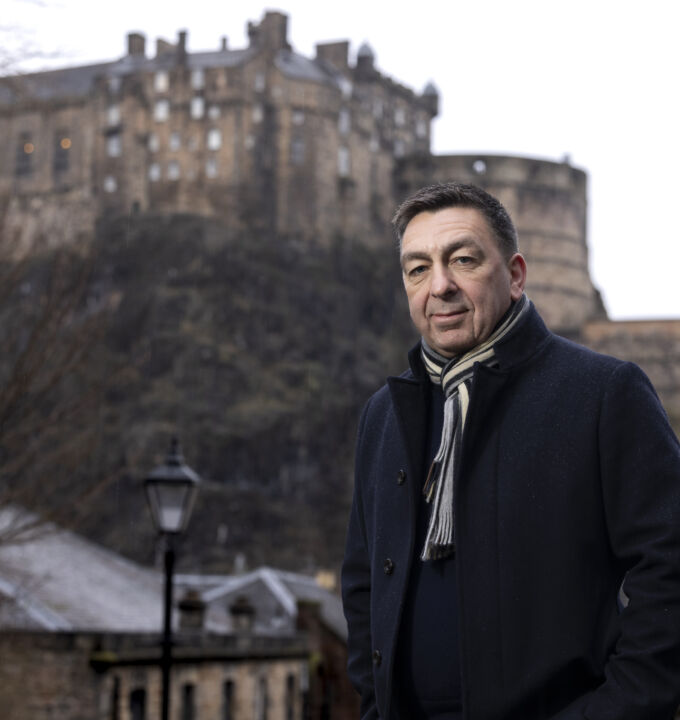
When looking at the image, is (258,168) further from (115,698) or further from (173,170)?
(115,698)

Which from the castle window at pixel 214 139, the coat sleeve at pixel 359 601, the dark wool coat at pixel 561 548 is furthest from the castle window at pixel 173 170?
the dark wool coat at pixel 561 548

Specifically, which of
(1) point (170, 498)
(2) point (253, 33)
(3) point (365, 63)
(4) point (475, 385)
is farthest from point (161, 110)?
(4) point (475, 385)

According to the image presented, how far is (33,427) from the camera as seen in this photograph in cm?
1251

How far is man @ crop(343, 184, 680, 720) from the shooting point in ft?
8.22

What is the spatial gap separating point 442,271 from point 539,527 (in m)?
0.58

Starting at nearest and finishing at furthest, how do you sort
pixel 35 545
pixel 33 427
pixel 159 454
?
pixel 33 427, pixel 35 545, pixel 159 454

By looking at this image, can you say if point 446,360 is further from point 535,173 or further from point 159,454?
point 535,173

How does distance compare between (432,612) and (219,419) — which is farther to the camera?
(219,419)

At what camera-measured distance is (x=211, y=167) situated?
67.4 metres

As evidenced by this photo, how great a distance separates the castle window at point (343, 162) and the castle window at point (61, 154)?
1416cm

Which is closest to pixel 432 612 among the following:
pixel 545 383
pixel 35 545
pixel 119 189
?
pixel 545 383

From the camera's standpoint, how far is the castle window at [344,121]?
68.9 m

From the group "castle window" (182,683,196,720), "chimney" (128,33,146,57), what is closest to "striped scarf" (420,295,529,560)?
"castle window" (182,683,196,720)

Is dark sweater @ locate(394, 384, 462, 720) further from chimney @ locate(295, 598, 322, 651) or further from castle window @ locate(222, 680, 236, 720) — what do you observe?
chimney @ locate(295, 598, 322, 651)
